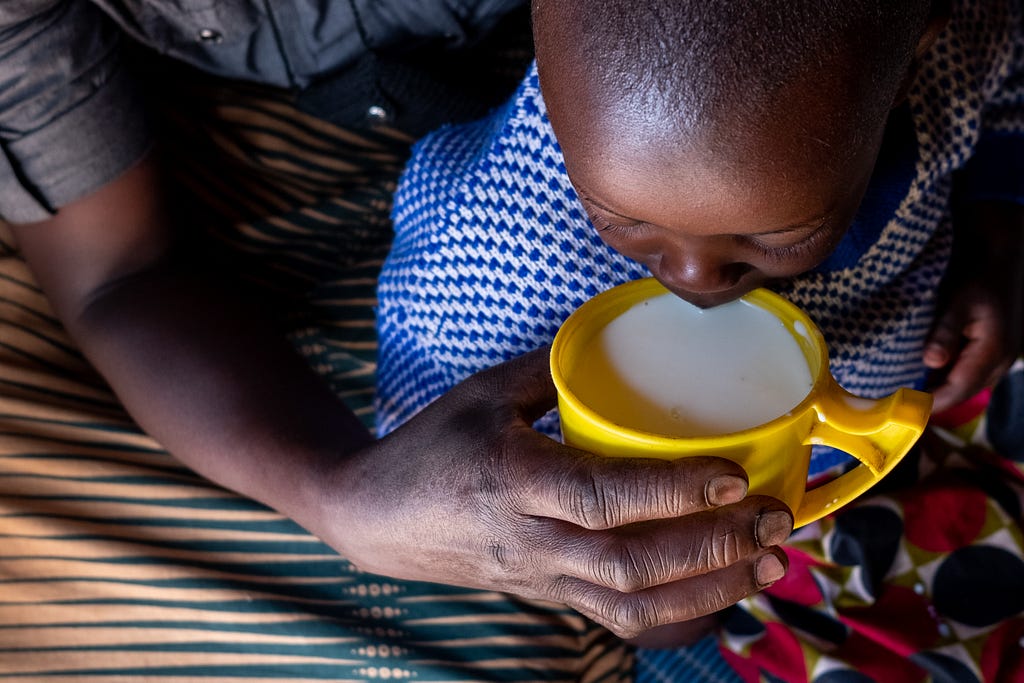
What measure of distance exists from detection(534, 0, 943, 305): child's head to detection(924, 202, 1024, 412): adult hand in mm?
441

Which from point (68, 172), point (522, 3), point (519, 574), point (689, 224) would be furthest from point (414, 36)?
point (519, 574)

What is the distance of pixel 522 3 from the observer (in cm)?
107

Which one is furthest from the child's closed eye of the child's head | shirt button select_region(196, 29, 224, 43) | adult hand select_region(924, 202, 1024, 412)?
shirt button select_region(196, 29, 224, 43)

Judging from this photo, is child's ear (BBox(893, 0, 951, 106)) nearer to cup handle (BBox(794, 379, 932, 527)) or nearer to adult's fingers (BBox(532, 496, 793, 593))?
cup handle (BBox(794, 379, 932, 527))

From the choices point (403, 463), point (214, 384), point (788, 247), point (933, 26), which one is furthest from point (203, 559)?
point (933, 26)

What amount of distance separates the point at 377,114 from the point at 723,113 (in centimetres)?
54

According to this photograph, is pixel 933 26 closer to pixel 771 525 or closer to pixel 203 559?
pixel 771 525

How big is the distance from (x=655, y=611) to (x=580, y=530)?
0.28 feet

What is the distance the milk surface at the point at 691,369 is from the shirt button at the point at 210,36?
571 millimetres

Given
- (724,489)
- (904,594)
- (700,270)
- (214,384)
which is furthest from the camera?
(904,594)

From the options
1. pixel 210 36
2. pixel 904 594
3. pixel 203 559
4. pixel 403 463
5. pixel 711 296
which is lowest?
pixel 904 594

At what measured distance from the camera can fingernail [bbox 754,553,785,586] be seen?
0.71 m

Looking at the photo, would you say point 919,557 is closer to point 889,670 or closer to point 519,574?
point 889,670

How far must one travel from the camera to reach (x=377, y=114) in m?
1.08
